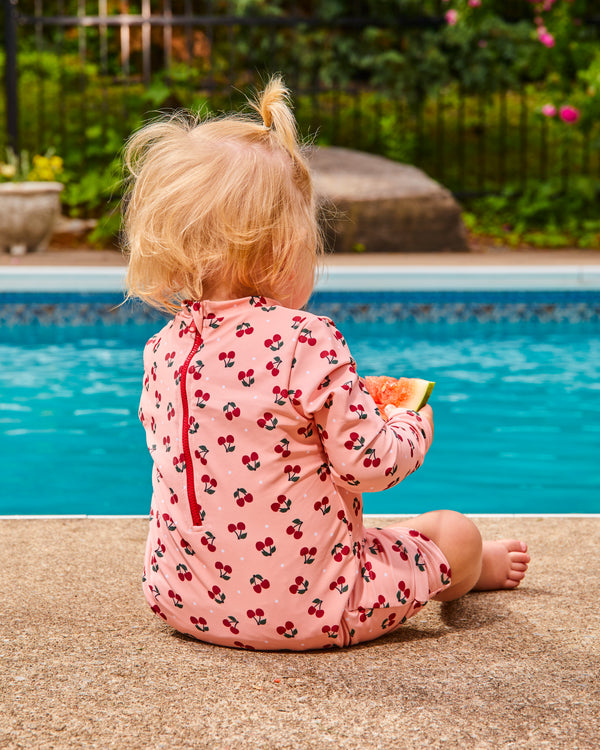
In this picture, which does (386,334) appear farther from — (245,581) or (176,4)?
(176,4)

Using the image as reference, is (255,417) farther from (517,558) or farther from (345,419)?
(517,558)

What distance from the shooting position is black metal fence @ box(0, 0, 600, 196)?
1084 centimetres

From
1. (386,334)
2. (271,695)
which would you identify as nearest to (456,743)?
(271,695)

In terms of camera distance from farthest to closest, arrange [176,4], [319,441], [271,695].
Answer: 1. [176,4]
2. [319,441]
3. [271,695]

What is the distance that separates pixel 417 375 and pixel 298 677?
381 cm

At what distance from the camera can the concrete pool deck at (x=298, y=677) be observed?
4.91ft

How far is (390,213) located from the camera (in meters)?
8.86

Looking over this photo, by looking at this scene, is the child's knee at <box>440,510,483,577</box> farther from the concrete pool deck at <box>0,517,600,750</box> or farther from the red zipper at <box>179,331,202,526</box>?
the red zipper at <box>179,331,202,526</box>

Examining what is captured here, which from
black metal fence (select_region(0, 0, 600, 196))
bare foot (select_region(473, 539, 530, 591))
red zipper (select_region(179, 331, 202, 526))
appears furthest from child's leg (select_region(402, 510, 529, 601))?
black metal fence (select_region(0, 0, 600, 196))

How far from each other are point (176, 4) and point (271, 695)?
50.0 feet

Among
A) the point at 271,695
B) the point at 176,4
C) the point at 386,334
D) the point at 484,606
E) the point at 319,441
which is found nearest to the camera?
the point at 271,695

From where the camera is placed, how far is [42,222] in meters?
8.70

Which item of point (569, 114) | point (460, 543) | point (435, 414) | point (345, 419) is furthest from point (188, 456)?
point (569, 114)

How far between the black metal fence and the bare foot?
27.5 feet
